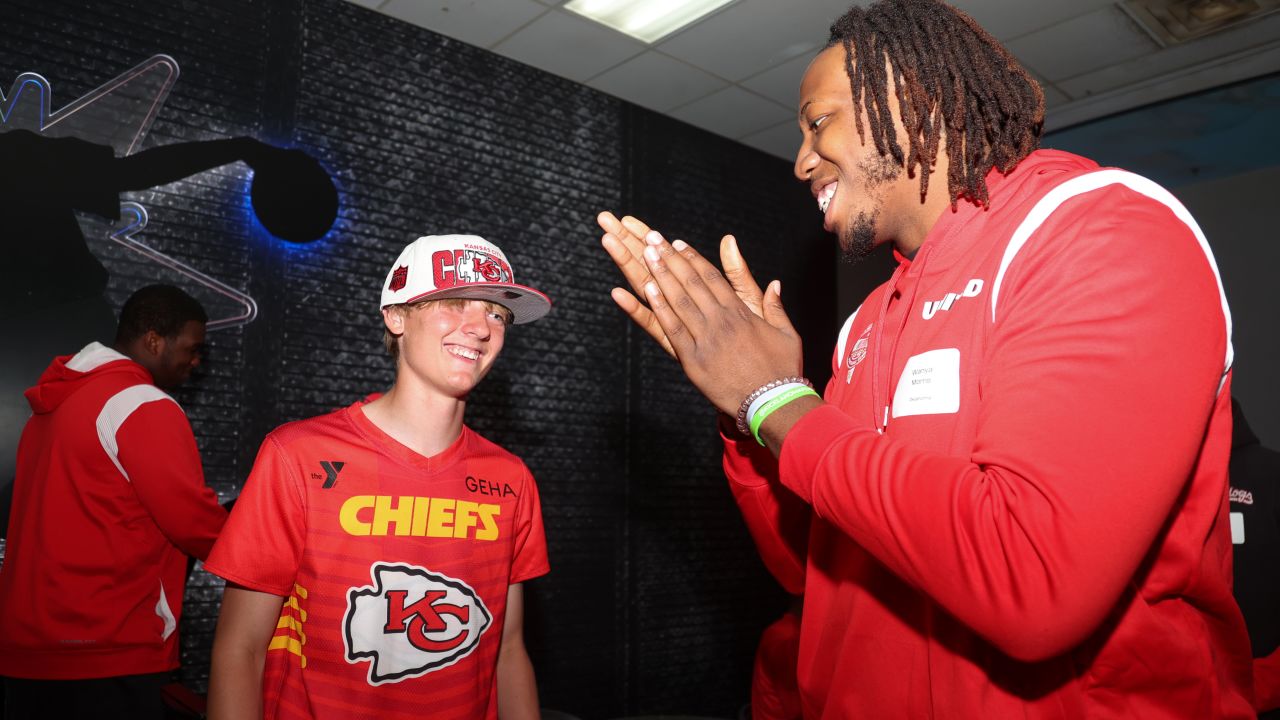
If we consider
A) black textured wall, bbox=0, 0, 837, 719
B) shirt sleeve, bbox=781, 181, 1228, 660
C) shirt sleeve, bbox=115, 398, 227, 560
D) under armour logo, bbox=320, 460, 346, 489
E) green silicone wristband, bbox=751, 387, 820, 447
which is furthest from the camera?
black textured wall, bbox=0, 0, 837, 719

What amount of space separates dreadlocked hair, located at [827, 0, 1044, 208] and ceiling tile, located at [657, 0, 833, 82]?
2603 mm

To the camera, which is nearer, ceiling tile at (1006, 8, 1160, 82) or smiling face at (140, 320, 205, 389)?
smiling face at (140, 320, 205, 389)

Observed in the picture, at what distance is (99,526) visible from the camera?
2.42 meters

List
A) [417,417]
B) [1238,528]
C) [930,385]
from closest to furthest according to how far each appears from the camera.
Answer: [930,385] → [417,417] → [1238,528]

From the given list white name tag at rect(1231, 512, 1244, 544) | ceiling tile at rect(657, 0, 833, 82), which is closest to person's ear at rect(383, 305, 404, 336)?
ceiling tile at rect(657, 0, 833, 82)

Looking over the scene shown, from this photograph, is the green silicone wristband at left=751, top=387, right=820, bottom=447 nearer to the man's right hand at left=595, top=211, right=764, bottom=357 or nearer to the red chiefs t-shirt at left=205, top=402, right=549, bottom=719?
the man's right hand at left=595, top=211, right=764, bottom=357

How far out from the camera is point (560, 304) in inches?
161

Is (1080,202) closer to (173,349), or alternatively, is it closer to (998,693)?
(998,693)

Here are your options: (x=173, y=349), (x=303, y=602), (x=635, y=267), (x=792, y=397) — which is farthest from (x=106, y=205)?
(x=792, y=397)

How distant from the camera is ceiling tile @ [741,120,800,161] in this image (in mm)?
4859

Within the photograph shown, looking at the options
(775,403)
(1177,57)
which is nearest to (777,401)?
(775,403)

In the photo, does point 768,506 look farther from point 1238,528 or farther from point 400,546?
point 1238,528

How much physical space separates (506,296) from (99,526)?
153 centimetres

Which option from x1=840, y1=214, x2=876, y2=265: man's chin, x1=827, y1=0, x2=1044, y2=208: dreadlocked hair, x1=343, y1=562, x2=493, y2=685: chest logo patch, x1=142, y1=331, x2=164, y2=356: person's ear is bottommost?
x1=343, y1=562, x2=493, y2=685: chest logo patch
